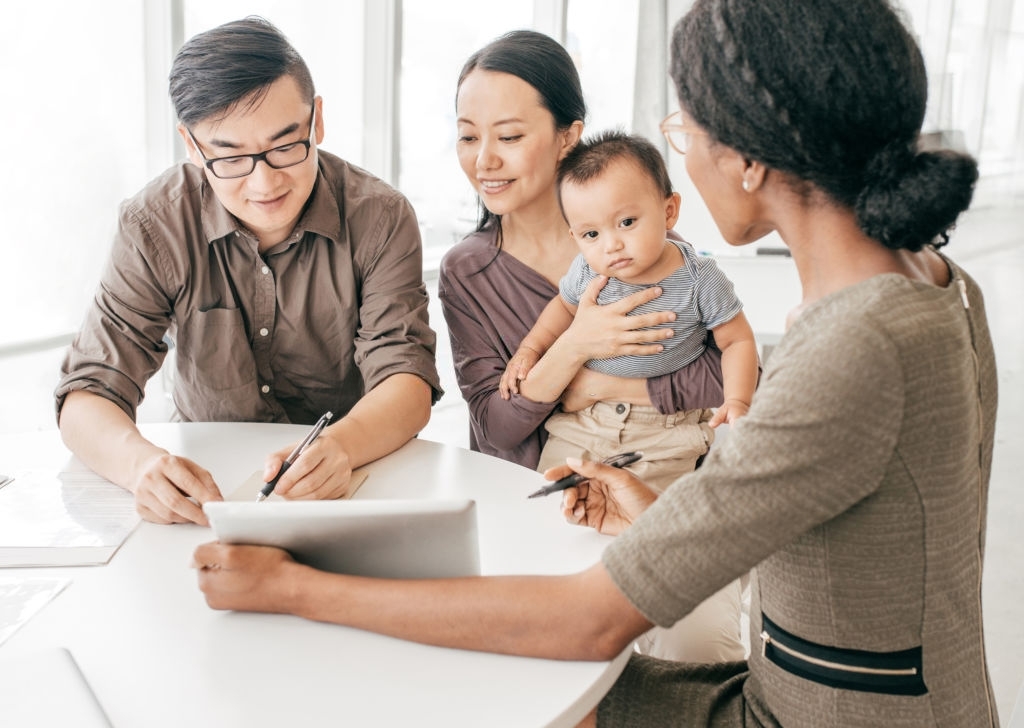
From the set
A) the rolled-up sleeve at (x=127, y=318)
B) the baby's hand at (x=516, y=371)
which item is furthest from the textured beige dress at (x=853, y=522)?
the rolled-up sleeve at (x=127, y=318)

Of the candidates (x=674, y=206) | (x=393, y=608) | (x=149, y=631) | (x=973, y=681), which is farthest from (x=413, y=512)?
(x=674, y=206)

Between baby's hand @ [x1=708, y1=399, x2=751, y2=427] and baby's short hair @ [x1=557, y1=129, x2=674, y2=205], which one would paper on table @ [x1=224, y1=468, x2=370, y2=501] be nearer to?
baby's hand @ [x1=708, y1=399, x2=751, y2=427]

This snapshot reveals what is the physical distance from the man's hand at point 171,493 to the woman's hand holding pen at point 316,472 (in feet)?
0.33

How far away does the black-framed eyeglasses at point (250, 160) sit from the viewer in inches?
70.1

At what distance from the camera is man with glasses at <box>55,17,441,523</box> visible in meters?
1.72

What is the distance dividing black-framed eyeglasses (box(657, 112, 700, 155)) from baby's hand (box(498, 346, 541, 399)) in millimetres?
927

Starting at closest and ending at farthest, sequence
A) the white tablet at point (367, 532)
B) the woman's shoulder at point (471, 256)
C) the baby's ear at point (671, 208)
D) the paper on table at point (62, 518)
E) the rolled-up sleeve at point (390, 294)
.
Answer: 1. the white tablet at point (367, 532)
2. the paper on table at point (62, 518)
3. the rolled-up sleeve at point (390, 294)
4. the baby's ear at point (671, 208)
5. the woman's shoulder at point (471, 256)

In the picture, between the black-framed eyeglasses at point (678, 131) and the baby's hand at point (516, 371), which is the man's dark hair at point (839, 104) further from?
the baby's hand at point (516, 371)

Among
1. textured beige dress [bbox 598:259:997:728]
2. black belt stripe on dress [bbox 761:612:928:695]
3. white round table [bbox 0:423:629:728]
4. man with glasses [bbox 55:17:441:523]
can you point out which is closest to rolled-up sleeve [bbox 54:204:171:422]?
man with glasses [bbox 55:17:441:523]

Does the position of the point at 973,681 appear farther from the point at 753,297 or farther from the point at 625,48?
the point at 625,48

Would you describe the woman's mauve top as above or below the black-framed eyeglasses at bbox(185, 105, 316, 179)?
below

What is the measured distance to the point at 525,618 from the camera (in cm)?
107

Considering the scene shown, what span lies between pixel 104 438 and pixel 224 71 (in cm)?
69

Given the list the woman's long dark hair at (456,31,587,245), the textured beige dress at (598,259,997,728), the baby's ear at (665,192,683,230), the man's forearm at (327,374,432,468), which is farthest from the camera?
the woman's long dark hair at (456,31,587,245)
